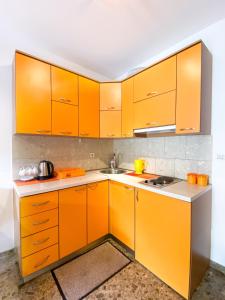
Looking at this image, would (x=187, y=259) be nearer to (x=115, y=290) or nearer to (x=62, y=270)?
(x=115, y=290)

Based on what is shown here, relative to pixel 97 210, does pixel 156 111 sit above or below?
above

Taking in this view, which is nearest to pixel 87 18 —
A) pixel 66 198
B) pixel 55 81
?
pixel 55 81

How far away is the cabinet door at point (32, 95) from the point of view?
1.55 metres

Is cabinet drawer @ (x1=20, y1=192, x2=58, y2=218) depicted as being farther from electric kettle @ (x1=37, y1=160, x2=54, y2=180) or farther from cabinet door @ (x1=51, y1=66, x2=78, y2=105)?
cabinet door @ (x1=51, y1=66, x2=78, y2=105)

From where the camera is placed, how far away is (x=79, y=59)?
224 cm

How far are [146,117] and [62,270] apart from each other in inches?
76.7

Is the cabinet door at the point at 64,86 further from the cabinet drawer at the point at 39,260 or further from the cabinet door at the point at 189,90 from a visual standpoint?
the cabinet drawer at the point at 39,260

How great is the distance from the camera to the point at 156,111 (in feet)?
5.74

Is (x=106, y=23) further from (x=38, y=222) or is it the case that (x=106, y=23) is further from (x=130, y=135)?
(x=38, y=222)

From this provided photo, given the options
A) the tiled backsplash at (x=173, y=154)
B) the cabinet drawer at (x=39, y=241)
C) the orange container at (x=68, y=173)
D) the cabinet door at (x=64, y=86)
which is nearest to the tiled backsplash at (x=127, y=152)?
the tiled backsplash at (x=173, y=154)

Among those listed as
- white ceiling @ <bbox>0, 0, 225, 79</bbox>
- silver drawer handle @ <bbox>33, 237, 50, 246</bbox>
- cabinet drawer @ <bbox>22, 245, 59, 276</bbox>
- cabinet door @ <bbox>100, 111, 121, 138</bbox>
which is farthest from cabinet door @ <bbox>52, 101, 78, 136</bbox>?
cabinet drawer @ <bbox>22, 245, 59, 276</bbox>

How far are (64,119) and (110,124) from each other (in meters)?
0.70

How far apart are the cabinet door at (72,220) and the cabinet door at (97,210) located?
2.9 inches

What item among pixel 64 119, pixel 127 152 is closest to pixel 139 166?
pixel 127 152
